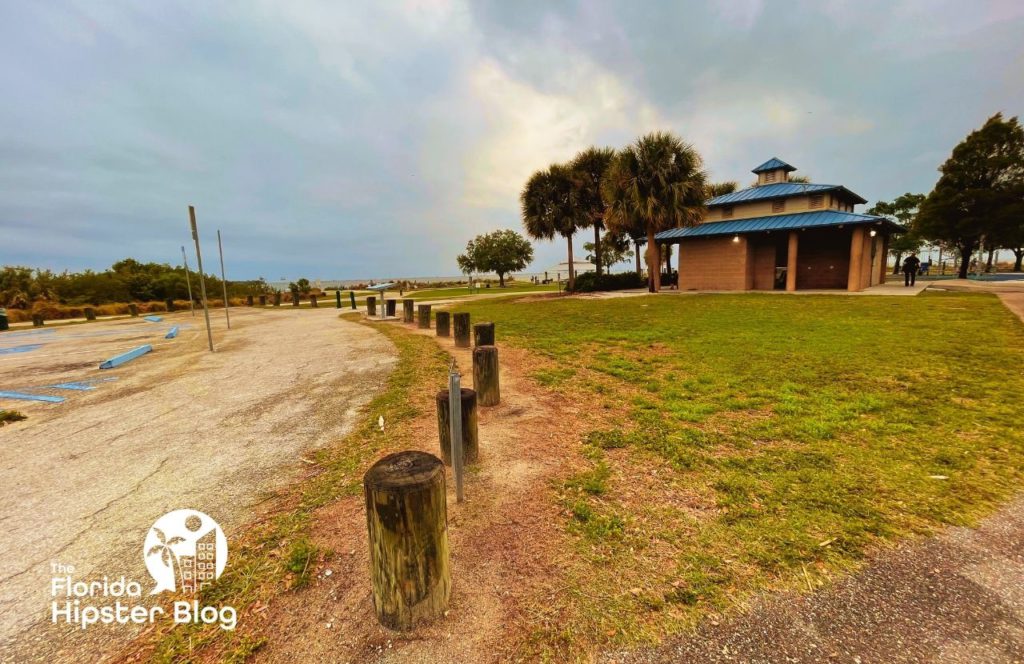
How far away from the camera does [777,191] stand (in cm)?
2300

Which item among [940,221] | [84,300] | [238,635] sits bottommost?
[238,635]

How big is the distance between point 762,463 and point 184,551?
4541mm

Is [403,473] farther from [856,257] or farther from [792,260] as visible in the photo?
[856,257]

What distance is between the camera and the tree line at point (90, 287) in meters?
27.7

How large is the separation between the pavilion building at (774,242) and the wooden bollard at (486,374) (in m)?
22.2

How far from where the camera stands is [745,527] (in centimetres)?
258

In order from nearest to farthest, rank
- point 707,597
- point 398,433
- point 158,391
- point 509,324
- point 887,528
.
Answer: point 707,597 < point 887,528 < point 398,433 < point 158,391 < point 509,324

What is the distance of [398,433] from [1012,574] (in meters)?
4.67

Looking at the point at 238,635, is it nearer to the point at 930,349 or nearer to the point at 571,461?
the point at 571,461

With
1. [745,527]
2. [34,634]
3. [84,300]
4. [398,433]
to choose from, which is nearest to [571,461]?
[745,527]

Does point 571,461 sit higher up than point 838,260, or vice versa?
point 838,260

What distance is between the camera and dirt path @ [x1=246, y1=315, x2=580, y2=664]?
186 cm

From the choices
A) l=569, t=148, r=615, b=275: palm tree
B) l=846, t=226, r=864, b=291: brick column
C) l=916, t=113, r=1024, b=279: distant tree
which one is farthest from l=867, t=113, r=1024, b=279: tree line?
l=569, t=148, r=615, b=275: palm tree

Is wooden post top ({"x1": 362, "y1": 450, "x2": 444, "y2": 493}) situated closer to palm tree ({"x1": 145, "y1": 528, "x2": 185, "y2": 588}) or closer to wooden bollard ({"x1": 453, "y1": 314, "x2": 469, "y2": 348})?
palm tree ({"x1": 145, "y1": 528, "x2": 185, "y2": 588})
